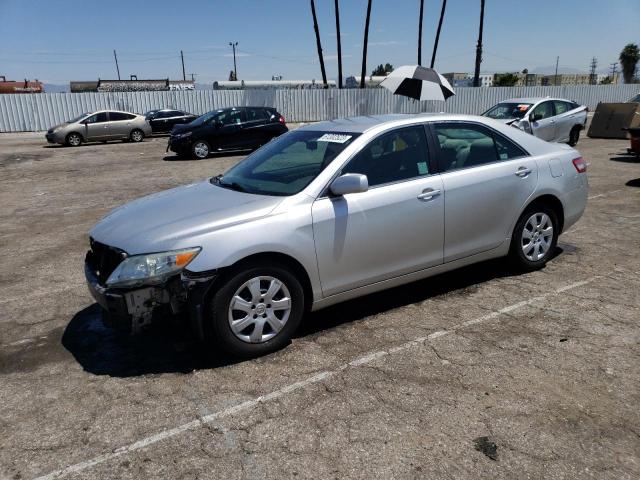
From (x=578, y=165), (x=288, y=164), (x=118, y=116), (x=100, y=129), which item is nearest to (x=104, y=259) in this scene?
(x=288, y=164)

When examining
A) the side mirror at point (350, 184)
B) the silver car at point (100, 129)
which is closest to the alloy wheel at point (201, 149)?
the silver car at point (100, 129)

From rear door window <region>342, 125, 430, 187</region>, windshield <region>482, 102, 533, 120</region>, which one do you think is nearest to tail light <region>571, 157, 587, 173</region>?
rear door window <region>342, 125, 430, 187</region>

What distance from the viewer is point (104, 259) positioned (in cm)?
358

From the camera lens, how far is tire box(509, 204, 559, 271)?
4.86 m

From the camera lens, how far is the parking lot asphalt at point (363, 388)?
2.59 metres

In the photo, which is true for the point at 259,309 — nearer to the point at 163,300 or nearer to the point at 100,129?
the point at 163,300

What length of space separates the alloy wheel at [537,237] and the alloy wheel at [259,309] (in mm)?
2599

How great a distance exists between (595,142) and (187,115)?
17694 mm

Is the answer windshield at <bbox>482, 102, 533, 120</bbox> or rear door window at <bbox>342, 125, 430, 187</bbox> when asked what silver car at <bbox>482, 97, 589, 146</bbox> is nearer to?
windshield at <bbox>482, 102, 533, 120</bbox>

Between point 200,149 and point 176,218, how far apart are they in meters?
12.7

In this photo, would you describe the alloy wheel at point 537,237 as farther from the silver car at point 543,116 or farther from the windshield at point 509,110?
the windshield at point 509,110

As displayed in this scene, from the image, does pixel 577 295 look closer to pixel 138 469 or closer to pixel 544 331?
pixel 544 331

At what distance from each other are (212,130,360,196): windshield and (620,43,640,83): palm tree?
90.0 meters

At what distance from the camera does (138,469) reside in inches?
101
